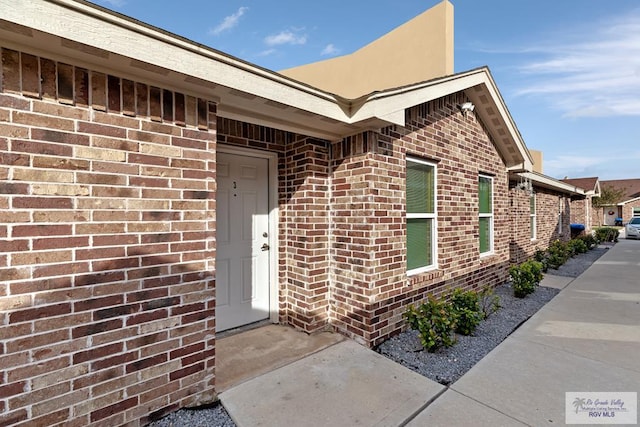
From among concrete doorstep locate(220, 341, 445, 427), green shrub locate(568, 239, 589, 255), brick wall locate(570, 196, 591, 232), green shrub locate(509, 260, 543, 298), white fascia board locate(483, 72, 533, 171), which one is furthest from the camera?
brick wall locate(570, 196, 591, 232)

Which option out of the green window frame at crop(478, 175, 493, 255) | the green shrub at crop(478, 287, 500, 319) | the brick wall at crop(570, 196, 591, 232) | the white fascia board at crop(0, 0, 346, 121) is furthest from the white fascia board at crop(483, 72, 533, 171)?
the brick wall at crop(570, 196, 591, 232)

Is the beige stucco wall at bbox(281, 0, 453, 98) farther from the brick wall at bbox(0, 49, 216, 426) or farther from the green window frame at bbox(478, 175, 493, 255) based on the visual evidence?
the brick wall at bbox(0, 49, 216, 426)

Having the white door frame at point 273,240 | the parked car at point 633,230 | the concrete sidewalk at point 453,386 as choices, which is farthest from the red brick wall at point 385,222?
the parked car at point 633,230

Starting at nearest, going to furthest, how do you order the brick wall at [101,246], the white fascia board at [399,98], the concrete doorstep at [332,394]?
the brick wall at [101,246]
the concrete doorstep at [332,394]
the white fascia board at [399,98]

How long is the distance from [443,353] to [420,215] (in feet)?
5.99

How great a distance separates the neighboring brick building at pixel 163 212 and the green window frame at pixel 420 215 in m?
0.20

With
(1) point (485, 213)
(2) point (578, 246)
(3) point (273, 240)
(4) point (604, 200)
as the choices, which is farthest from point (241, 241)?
(4) point (604, 200)

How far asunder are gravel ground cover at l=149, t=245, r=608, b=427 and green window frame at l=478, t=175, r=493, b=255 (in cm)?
117

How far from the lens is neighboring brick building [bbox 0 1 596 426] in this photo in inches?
70.2

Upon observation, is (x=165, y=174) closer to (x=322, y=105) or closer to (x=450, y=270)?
(x=322, y=105)

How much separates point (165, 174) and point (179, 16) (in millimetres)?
3379

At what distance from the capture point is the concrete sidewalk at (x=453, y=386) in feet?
7.57

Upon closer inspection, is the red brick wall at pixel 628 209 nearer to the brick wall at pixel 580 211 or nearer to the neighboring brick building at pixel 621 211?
the neighboring brick building at pixel 621 211

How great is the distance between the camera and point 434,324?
3.41 metres
